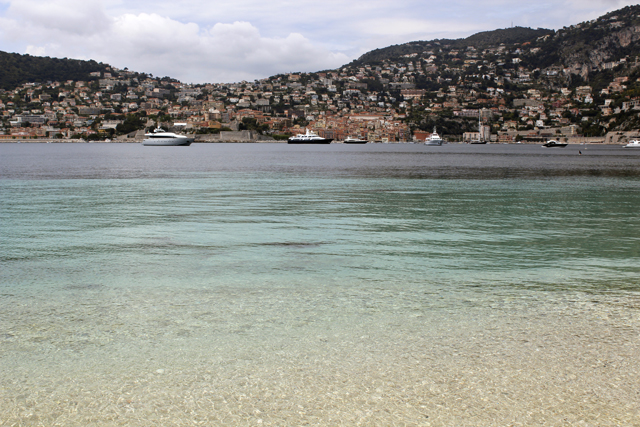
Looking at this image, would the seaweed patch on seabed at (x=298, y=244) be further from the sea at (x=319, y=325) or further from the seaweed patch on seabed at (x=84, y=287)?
the seaweed patch on seabed at (x=84, y=287)

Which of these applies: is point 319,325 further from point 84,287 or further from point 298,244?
point 298,244

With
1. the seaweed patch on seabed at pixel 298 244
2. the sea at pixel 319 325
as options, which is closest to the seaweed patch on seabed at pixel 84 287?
the sea at pixel 319 325

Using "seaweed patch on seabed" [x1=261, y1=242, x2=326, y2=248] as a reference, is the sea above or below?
above

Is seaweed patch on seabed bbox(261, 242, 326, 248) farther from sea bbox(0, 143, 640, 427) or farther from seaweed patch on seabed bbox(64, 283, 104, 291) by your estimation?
seaweed patch on seabed bbox(64, 283, 104, 291)

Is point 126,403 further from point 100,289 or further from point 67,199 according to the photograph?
point 67,199

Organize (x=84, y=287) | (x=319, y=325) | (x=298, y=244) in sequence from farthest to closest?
(x=298, y=244) < (x=84, y=287) < (x=319, y=325)

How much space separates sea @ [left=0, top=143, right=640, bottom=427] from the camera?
10.6 feet

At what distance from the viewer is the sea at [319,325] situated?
3232 millimetres

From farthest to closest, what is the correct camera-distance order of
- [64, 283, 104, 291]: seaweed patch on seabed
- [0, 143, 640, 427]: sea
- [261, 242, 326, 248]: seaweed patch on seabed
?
[261, 242, 326, 248]: seaweed patch on seabed < [64, 283, 104, 291]: seaweed patch on seabed < [0, 143, 640, 427]: sea

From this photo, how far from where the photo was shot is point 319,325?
15.1 ft

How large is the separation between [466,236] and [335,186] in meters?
11.5

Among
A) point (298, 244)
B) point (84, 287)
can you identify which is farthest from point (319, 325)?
point (298, 244)

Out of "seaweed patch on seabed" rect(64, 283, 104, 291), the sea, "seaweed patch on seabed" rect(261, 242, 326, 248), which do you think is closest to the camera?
the sea

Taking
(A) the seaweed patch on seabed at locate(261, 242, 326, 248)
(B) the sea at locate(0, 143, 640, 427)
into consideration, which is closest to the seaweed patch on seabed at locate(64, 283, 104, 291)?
(B) the sea at locate(0, 143, 640, 427)
